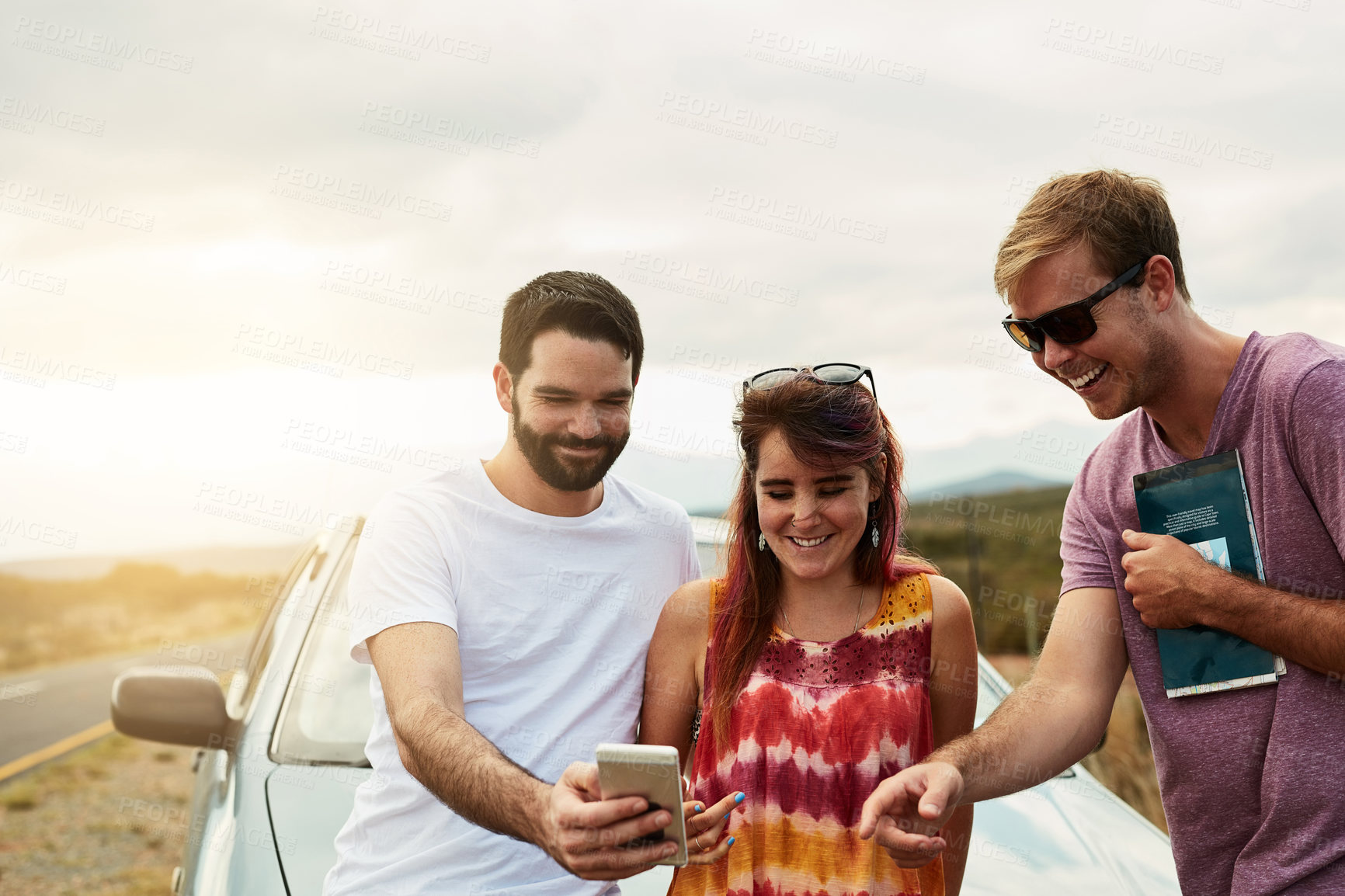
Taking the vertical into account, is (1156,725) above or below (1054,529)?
below

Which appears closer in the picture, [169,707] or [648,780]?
[648,780]

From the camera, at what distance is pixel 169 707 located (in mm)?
2980

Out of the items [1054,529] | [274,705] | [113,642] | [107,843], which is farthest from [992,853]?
[113,642]

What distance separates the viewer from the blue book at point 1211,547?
7.48 feet

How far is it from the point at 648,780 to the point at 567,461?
3.41 ft

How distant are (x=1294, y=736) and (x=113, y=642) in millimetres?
30230

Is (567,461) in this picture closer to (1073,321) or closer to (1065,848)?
(1073,321)

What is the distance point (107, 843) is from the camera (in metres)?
9.60

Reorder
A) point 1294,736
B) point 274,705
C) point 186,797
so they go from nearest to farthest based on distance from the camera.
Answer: point 1294,736
point 274,705
point 186,797

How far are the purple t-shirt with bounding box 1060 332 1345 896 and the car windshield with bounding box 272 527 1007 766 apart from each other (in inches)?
25.8

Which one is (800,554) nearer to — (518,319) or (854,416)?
(854,416)

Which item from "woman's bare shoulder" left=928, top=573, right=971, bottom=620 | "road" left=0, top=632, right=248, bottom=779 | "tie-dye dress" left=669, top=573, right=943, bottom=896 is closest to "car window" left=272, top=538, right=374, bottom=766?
"tie-dye dress" left=669, top=573, right=943, bottom=896

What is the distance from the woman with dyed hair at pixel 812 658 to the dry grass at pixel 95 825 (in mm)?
5905

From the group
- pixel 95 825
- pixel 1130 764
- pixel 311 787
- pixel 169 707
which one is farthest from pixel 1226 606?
pixel 95 825
